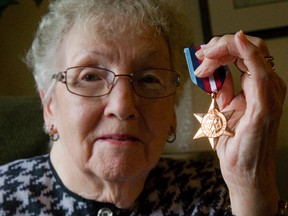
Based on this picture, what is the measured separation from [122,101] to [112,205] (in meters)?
0.31

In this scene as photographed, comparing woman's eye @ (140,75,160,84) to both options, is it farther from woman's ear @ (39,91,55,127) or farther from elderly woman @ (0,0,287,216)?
woman's ear @ (39,91,55,127)

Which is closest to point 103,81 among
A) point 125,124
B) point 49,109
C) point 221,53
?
point 125,124

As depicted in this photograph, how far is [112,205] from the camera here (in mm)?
1113

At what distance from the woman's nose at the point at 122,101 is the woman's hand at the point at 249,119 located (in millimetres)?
216

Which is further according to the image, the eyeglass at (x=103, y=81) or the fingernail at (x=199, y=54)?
the eyeglass at (x=103, y=81)

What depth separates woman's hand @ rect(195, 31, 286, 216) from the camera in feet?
2.56

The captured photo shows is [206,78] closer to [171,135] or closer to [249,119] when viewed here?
[249,119]

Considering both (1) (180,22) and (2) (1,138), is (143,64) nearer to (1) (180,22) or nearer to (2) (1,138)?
(1) (180,22)

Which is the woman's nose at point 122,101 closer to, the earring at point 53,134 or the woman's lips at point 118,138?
the woman's lips at point 118,138

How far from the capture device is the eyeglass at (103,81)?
3.34 feet

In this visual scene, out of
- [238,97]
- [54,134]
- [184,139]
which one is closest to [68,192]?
[54,134]

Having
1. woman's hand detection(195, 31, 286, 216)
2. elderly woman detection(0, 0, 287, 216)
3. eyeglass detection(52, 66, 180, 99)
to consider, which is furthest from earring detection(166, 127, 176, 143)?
woman's hand detection(195, 31, 286, 216)

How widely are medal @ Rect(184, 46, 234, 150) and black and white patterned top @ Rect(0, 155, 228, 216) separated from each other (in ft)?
1.19

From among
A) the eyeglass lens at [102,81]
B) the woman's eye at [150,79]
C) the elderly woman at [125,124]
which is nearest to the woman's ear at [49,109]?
the elderly woman at [125,124]
